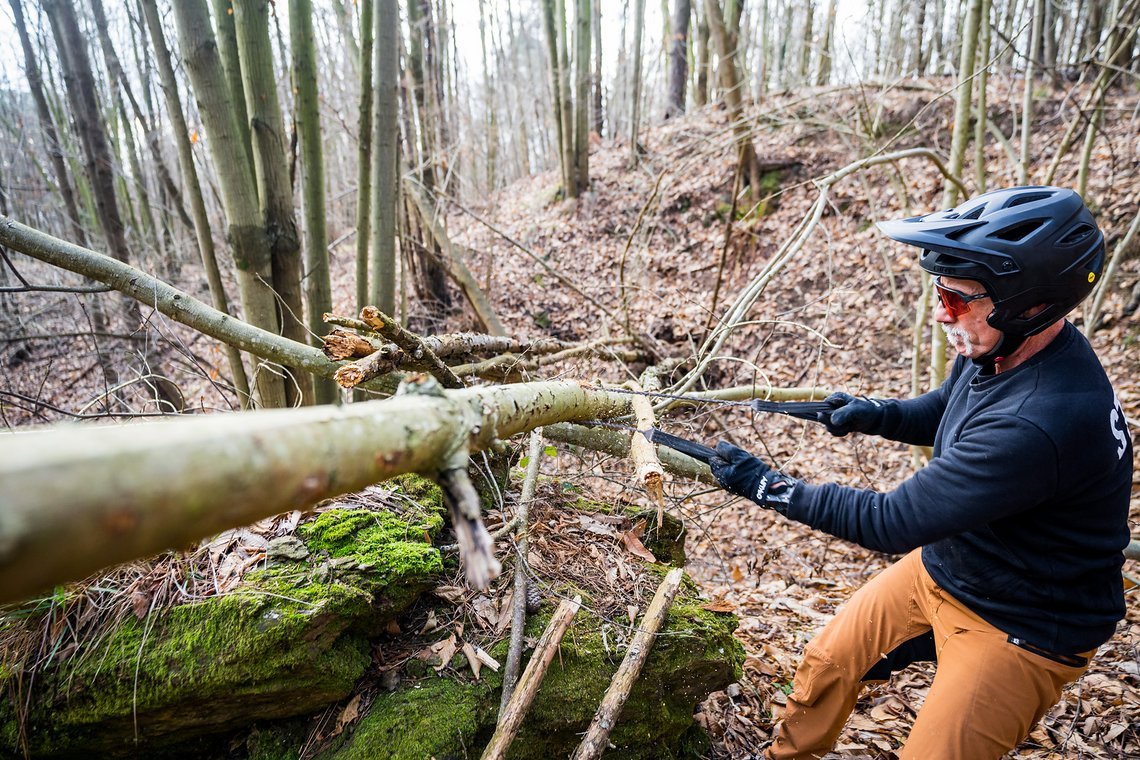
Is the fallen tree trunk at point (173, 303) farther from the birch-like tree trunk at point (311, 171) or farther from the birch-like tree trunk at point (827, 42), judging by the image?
the birch-like tree trunk at point (827, 42)

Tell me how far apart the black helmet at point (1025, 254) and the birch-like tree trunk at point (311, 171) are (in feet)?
11.6

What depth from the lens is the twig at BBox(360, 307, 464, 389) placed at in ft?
7.74

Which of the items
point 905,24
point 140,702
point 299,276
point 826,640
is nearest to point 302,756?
point 140,702

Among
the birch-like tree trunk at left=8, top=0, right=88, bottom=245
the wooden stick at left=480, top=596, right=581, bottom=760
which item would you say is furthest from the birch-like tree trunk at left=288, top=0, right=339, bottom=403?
the birch-like tree trunk at left=8, top=0, right=88, bottom=245

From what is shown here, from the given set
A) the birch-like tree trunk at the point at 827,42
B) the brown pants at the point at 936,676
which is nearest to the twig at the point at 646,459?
the brown pants at the point at 936,676

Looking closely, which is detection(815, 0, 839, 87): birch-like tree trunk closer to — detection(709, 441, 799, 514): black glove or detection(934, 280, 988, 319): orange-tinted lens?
detection(934, 280, 988, 319): orange-tinted lens

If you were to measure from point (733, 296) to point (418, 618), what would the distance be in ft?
21.7

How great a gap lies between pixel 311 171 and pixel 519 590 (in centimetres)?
324

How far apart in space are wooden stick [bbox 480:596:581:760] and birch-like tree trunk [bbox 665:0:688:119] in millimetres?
13972

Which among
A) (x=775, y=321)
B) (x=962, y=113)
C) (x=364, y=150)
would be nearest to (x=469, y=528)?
(x=775, y=321)

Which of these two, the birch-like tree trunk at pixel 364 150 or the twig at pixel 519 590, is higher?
the birch-like tree trunk at pixel 364 150

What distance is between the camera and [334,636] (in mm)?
2260

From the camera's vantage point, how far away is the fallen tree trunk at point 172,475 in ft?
Answer: 2.07

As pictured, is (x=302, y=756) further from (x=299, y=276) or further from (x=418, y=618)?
(x=299, y=276)
